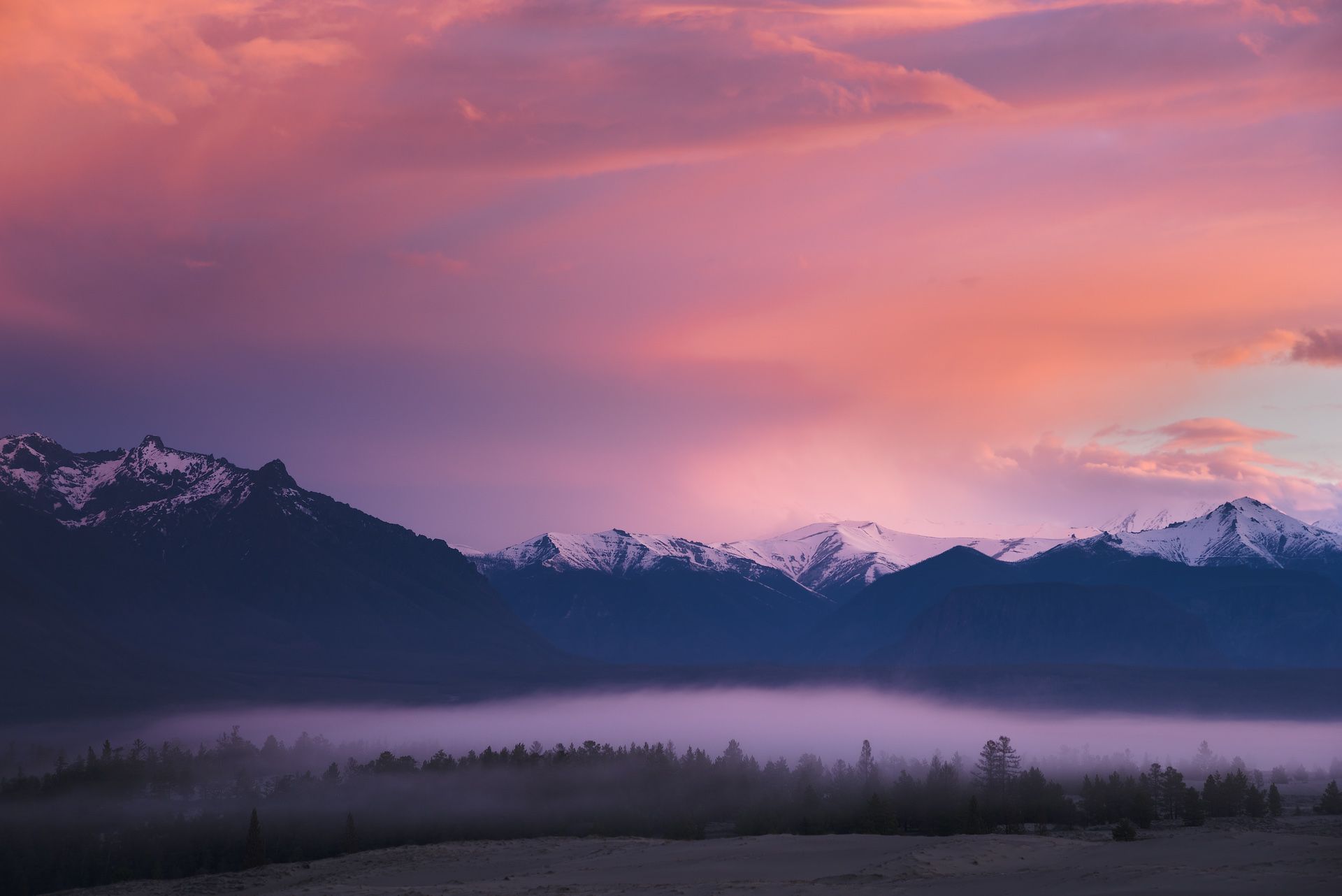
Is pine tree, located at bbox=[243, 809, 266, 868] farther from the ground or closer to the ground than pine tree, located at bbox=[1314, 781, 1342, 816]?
closer to the ground

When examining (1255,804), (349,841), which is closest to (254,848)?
(349,841)

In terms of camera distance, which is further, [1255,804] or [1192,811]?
[1255,804]

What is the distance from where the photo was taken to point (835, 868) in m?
105

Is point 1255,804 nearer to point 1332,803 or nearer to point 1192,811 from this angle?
point 1332,803

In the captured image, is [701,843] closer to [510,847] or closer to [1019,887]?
[510,847]

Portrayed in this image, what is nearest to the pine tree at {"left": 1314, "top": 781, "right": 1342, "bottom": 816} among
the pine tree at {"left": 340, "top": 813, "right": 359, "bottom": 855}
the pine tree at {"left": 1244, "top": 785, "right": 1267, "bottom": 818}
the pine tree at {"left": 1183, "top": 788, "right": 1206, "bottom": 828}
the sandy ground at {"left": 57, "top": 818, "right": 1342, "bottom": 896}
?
the pine tree at {"left": 1244, "top": 785, "right": 1267, "bottom": 818}

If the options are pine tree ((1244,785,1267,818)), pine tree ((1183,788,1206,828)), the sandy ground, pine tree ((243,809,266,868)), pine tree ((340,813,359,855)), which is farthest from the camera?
pine tree ((340,813,359,855))

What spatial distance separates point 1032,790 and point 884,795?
19.3m

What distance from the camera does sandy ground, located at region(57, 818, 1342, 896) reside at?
8806 centimetres

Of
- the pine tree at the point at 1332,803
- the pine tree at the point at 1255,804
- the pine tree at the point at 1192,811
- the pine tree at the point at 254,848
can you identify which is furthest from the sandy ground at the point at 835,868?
the pine tree at the point at 254,848

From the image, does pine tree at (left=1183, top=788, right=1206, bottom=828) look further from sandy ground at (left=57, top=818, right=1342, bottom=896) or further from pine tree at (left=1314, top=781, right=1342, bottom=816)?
pine tree at (left=1314, top=781, right=1342, bottom=816)

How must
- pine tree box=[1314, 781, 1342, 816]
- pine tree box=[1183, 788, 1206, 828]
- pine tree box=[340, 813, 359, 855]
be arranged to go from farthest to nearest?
1. pine tree box=[340, 813, 359, 855]
2. pine tree box=[1314, 781, 1342, 816]
3. pine tree box=[1183, 788, 1206, 828]

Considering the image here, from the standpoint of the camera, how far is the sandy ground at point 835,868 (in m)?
88.1

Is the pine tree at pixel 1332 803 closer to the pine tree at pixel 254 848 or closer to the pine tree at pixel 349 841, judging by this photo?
the pine tree at pixel 349 841
